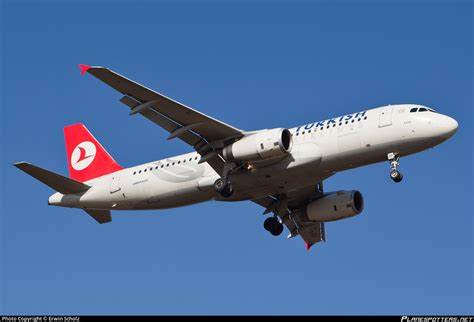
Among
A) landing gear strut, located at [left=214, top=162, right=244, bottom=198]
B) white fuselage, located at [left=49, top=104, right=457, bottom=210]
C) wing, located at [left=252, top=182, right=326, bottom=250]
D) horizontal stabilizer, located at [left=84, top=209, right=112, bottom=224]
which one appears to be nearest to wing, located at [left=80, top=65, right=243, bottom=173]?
landing gear strut, located at [left=214, top=162, right=244, bottom=198]

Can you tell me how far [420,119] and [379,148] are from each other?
229 cm

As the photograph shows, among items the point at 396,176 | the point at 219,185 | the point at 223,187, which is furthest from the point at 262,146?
the point at 396,176

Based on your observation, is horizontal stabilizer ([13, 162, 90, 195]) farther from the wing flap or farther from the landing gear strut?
the landing gear strut

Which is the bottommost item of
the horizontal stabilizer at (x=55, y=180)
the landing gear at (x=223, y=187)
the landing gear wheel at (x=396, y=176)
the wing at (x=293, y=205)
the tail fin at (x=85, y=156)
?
the landing gear wheel at (x=396, y=176)

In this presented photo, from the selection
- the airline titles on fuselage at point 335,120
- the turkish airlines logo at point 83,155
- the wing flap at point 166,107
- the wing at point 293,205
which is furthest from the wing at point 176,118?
the turkish airlines logo at point 83,155

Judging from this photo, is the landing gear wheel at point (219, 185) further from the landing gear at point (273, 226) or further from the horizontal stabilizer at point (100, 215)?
the horizontal stabilizer at point (100, 215)

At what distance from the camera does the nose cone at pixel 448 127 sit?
42156 millimetres

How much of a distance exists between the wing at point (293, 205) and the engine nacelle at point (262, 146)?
6716 mm

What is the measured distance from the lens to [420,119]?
140 ft

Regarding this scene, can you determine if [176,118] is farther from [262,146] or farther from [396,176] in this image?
[396,176]

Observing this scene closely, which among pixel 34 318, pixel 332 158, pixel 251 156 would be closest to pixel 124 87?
pixel 251 156

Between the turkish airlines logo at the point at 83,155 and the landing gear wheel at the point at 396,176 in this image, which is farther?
the turkish airlines logo at the point at 83,155

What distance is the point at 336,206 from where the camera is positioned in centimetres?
4953

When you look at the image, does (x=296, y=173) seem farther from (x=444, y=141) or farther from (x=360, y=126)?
(x=444, y=141)
